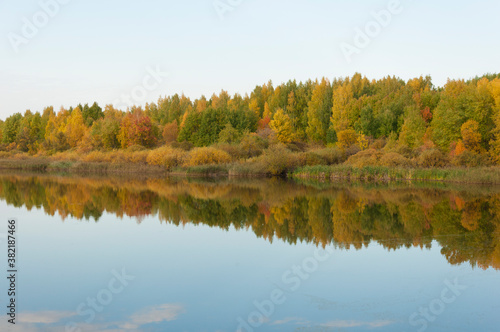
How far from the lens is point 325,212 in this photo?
49.9ft

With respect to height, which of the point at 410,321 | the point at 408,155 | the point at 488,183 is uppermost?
the point at 408,155

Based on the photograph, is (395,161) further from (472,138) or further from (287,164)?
(287,164)

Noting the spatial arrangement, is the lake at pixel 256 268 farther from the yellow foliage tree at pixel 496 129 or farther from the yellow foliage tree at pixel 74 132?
the yellow foliage tree at pixel 74 132

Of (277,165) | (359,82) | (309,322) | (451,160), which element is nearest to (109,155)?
(277,165)

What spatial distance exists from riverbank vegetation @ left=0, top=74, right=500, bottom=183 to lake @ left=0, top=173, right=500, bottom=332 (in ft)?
56.9

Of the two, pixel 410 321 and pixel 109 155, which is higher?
pixel 109 155

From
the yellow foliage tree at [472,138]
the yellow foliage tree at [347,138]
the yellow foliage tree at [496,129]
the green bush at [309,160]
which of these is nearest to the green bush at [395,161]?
the yellow foliage tree at [472,138]

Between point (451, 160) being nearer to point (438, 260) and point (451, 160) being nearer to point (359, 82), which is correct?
point (438, 260)

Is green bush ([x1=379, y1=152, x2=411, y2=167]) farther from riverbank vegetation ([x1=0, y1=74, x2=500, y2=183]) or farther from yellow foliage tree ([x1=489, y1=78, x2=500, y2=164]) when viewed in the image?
yellow foliage tree ([x1=489, y1=78, x2=500, y2=164])

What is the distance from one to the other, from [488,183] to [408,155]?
8.48 metres

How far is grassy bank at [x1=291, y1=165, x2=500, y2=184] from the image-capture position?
89.6 feet

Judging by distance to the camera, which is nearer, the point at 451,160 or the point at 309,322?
the point at 309,322

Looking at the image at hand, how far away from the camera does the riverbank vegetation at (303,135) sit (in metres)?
32.6

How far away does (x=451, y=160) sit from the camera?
104 feet
